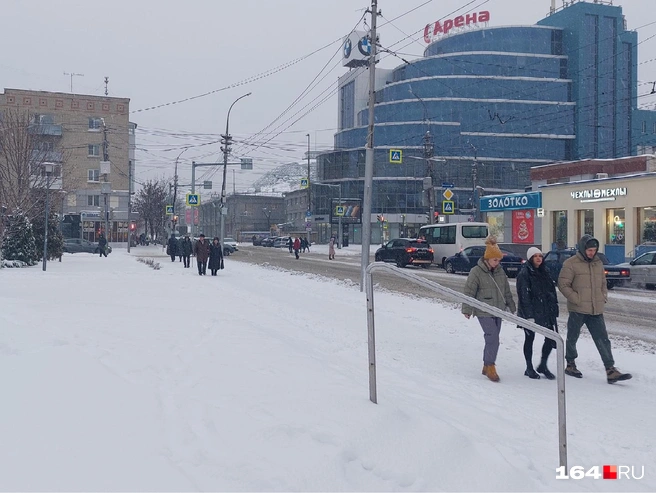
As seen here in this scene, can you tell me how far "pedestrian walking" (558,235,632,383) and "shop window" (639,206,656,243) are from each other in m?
27.9

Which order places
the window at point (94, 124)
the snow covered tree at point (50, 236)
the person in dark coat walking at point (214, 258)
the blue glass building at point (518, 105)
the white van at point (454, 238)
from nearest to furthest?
1. the person in dark coat walking at point (214, 258)
2. the snow covered tree at point (50, 236)
3. the white van at point (454, 238)
4. the window at point (94, 124)
5. the blue glass building at point (518, 105)

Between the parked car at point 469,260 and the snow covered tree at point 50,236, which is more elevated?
the snow covered tree at point 50,236

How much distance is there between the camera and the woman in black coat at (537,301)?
8.21 meters

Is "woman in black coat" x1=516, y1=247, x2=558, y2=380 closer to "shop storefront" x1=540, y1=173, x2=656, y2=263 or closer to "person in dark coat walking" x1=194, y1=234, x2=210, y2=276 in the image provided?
"person in dark coat walking" x1=194, y1=234, x2=210, y2=276

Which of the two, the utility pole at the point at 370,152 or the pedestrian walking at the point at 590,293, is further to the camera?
the utility pole at the point at 370,152

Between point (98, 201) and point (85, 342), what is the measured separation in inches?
2617

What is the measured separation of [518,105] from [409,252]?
52512mm

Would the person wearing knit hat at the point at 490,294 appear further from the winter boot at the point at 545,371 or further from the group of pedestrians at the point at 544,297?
the winter boot at the point at 545,371

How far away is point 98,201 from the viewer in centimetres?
7031

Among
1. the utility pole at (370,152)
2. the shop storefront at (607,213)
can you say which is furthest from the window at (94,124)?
the utility pole at (370,152)

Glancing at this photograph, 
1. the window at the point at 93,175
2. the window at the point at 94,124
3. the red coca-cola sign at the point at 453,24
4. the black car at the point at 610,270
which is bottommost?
the black car at the point at 610,270

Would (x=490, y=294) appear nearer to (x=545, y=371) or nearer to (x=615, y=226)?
(x=545, y=371)

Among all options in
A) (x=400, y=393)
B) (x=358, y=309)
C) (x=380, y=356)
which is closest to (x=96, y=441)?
(x=400, y=393)

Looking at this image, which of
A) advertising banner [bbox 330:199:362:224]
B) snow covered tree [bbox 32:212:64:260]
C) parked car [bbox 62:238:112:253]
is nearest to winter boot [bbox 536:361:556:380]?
snow covered tree [bbox 32:212:64:260]
